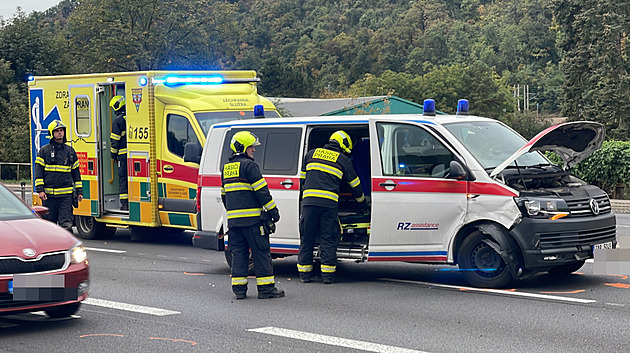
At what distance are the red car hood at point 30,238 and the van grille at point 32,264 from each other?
0.05m

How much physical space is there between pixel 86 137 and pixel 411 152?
7.48 metres

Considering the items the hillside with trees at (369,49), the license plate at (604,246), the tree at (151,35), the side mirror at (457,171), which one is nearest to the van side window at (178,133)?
the side mirror at (457,171)

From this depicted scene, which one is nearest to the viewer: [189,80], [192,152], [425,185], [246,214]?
[246,214]

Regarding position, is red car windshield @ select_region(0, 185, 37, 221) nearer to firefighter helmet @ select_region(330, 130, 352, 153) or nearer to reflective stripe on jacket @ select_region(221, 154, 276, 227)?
reflective stripe on jacket @ select_region(221, 154, 276, 227)

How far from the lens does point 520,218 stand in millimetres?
9188

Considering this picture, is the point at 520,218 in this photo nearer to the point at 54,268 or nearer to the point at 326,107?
the point at 54,268

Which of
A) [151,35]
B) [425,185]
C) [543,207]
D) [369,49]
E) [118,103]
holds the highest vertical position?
[369,49]

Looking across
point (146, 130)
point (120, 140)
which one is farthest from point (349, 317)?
point (120, 140)

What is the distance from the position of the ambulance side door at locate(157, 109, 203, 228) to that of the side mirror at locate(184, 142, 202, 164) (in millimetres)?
320

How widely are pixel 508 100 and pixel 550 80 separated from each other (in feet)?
114

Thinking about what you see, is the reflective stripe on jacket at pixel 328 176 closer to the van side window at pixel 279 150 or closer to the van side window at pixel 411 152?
the van side window at pixel 411 152

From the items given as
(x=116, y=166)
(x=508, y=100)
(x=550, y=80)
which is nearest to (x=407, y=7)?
(x=550, y=80)

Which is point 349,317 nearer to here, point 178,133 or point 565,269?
point 565,269

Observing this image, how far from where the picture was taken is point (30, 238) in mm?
7738
